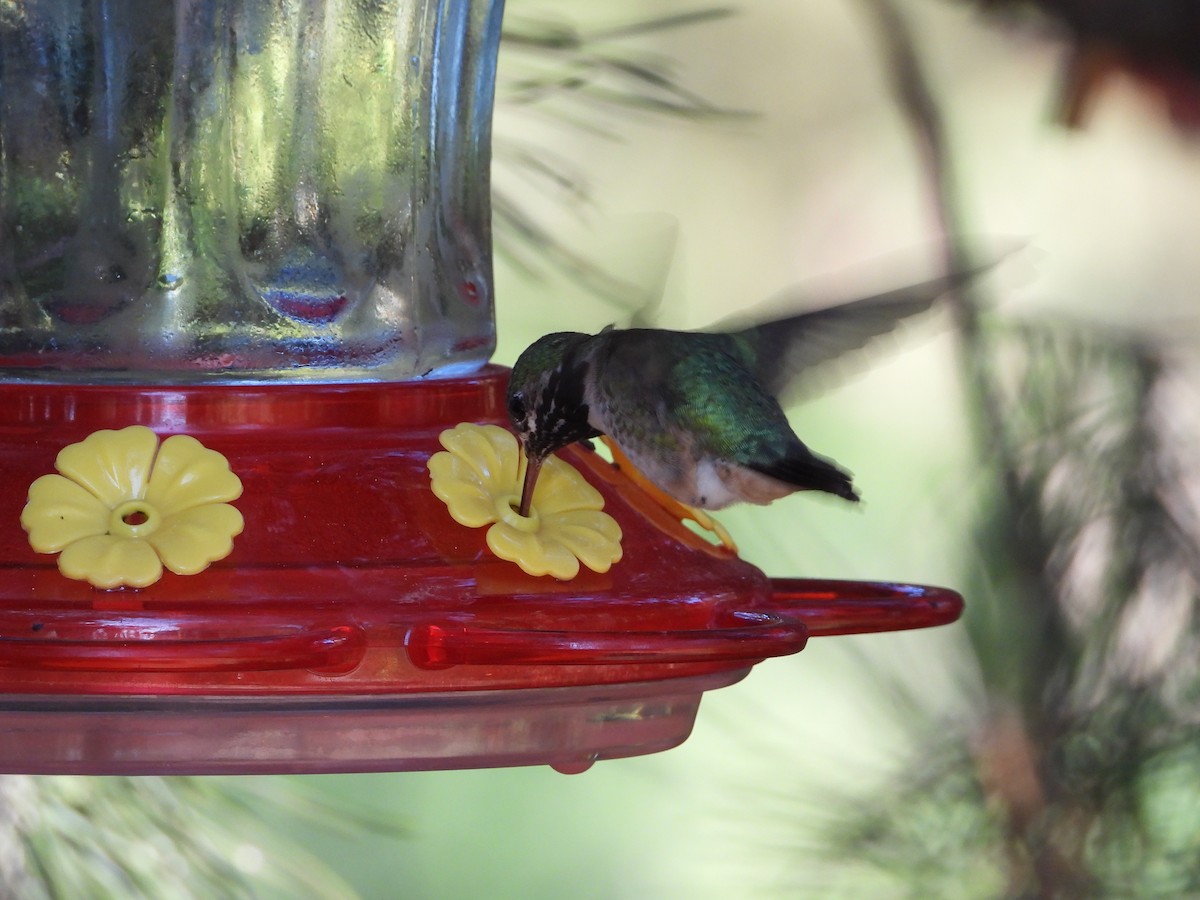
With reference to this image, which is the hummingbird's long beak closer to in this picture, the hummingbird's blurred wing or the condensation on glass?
the condensation on glass

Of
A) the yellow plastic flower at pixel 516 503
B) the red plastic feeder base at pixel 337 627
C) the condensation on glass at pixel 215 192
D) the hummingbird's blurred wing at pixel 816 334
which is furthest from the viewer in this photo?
the hummingbird's blurred wing at pixel 816 334

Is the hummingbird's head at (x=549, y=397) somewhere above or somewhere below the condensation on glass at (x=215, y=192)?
below

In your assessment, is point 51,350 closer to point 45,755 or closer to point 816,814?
point 45,755

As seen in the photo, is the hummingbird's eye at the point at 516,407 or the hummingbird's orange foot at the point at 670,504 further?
the hummingbird's orange foot at the point at 670,504

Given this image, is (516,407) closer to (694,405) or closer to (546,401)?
(546,401)

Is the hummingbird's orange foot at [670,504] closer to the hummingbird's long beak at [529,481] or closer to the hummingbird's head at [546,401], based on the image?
the hummingbird's head at [546,401]

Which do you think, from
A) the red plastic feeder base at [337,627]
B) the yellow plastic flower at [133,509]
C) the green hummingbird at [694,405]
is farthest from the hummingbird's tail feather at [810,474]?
the yellow plastic flower at [133,509]
